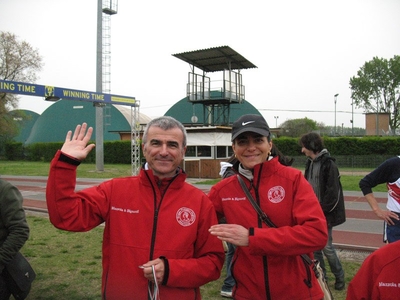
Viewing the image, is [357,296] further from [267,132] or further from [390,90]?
[390,90]

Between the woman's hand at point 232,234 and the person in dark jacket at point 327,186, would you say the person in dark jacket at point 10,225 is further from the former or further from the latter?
the person in dark jacket at point 327,186

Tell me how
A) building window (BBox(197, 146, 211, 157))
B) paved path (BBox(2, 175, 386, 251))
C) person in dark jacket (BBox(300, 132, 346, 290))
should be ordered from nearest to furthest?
person in dark jacket (BBox(300, 132, 346, 290))
paved path (BBox(2, 175, 386, 251))
building window (BBox(197, 146, 211, 157))

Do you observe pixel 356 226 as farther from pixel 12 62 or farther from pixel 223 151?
pixel 12 62

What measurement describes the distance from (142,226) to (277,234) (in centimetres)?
83

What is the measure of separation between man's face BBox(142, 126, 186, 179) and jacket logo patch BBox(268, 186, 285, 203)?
2.13 feet

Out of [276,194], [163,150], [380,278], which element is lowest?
[380,278]

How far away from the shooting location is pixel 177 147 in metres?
2.50

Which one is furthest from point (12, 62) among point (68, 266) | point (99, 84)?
point (68, 266)

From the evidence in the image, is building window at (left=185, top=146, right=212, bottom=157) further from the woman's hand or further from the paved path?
the woman's hand

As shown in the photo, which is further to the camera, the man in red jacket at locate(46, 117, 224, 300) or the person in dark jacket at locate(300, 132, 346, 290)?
the person in dark jacket at locate(300, 132, 346, 290)

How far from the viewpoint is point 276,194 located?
236 cm

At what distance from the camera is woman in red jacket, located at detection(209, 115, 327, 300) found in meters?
2.13

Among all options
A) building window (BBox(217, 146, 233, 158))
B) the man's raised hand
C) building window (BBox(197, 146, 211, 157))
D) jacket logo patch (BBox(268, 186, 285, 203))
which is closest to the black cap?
jacket logo patch (BBox(268, 186, 285, 203))

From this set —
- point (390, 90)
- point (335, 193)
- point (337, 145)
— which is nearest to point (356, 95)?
point (390, 90)
